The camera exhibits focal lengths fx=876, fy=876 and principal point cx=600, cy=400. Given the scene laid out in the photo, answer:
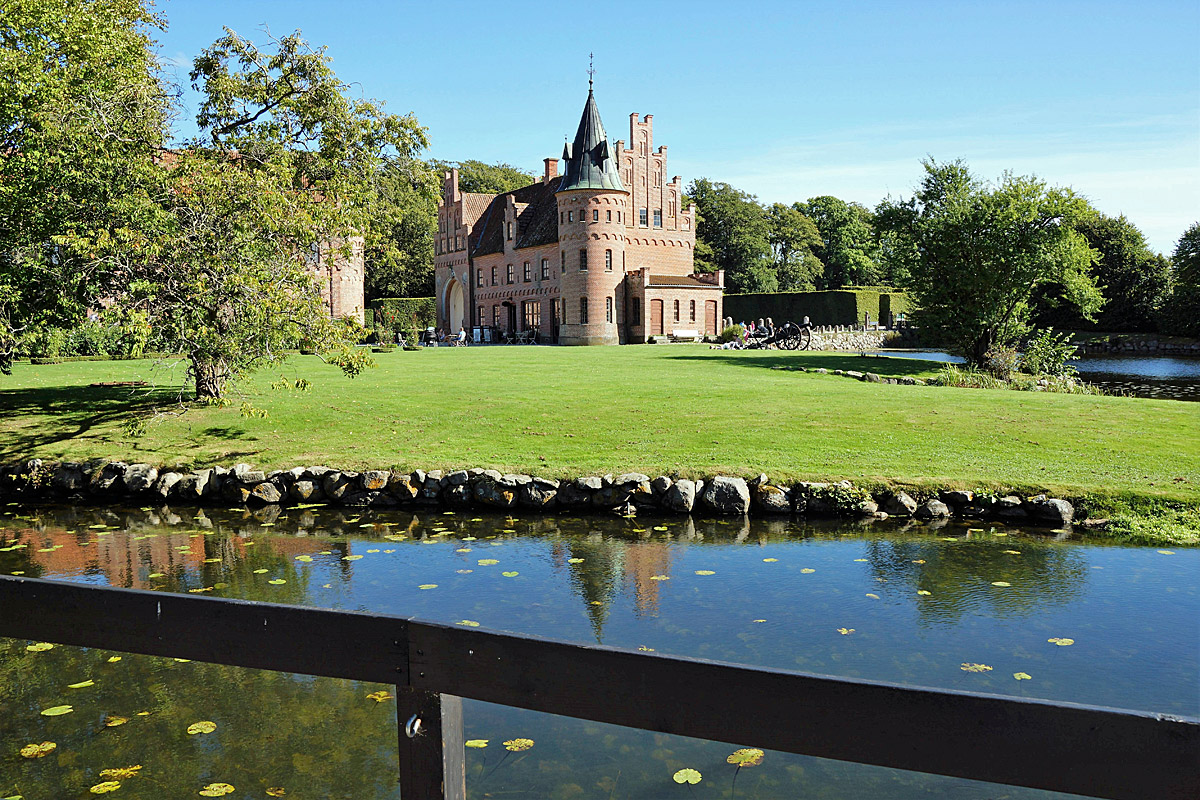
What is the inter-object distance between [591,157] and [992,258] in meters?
29.6

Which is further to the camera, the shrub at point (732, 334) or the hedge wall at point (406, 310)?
the hedge wall at point (406, 310)

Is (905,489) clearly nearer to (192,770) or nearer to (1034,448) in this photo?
(1034,448)

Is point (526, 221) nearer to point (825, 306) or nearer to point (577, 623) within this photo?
point (825, 306)

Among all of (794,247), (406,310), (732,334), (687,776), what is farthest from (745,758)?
(794,247)

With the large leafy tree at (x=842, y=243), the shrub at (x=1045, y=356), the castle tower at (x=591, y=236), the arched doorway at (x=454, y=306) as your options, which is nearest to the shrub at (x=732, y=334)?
the castle tower at (x=591, y=236)

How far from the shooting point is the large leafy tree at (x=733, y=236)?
74.4 m

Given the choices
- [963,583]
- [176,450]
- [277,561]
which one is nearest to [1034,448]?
[963,583]

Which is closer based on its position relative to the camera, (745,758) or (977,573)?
(745,758)

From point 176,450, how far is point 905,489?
35.9ft

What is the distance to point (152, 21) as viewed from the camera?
22.6 meters

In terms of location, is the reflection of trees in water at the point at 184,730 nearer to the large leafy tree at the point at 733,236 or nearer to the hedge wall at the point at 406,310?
the hedge wall at the point at 406,310

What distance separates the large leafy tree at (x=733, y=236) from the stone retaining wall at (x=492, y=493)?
208 feet

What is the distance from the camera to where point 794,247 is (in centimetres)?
8450

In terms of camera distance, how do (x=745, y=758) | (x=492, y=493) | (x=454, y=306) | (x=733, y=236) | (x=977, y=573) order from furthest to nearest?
(x=733, y=236), (x=454, y=306), (x=492, y=493), (x=977, y=573), (x=745, y=758)
